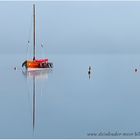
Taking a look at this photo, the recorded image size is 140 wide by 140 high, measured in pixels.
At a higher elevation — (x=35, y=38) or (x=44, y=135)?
(x=35, y=38)

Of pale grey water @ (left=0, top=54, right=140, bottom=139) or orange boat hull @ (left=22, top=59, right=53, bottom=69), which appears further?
orange boat hull @ (left=22, top=59, right=53, bottom=69)

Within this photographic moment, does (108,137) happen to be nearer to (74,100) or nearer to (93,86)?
(74,100)

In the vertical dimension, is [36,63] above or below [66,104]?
above

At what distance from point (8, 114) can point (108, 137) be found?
674 mm

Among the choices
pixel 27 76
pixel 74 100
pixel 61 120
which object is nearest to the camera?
pixel 61 120

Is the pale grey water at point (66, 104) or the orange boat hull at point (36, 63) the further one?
the orange boat hull at point (36, 63)

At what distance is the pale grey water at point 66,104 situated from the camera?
88.9 inches

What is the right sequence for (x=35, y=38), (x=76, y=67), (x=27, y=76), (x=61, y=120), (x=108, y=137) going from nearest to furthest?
(x=108, y=137), (x=61, y=120), (x=35, y=38), (x=27, y=76), (x=76, y=67)

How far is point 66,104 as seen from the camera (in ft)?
8.69

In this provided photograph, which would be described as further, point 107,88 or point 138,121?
point 107,88

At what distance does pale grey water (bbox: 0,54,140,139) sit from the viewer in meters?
2.26

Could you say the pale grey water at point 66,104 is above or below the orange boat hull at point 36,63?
below

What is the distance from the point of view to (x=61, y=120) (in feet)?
7.95

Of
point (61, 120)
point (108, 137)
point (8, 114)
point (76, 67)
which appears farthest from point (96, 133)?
point (76, 67)
